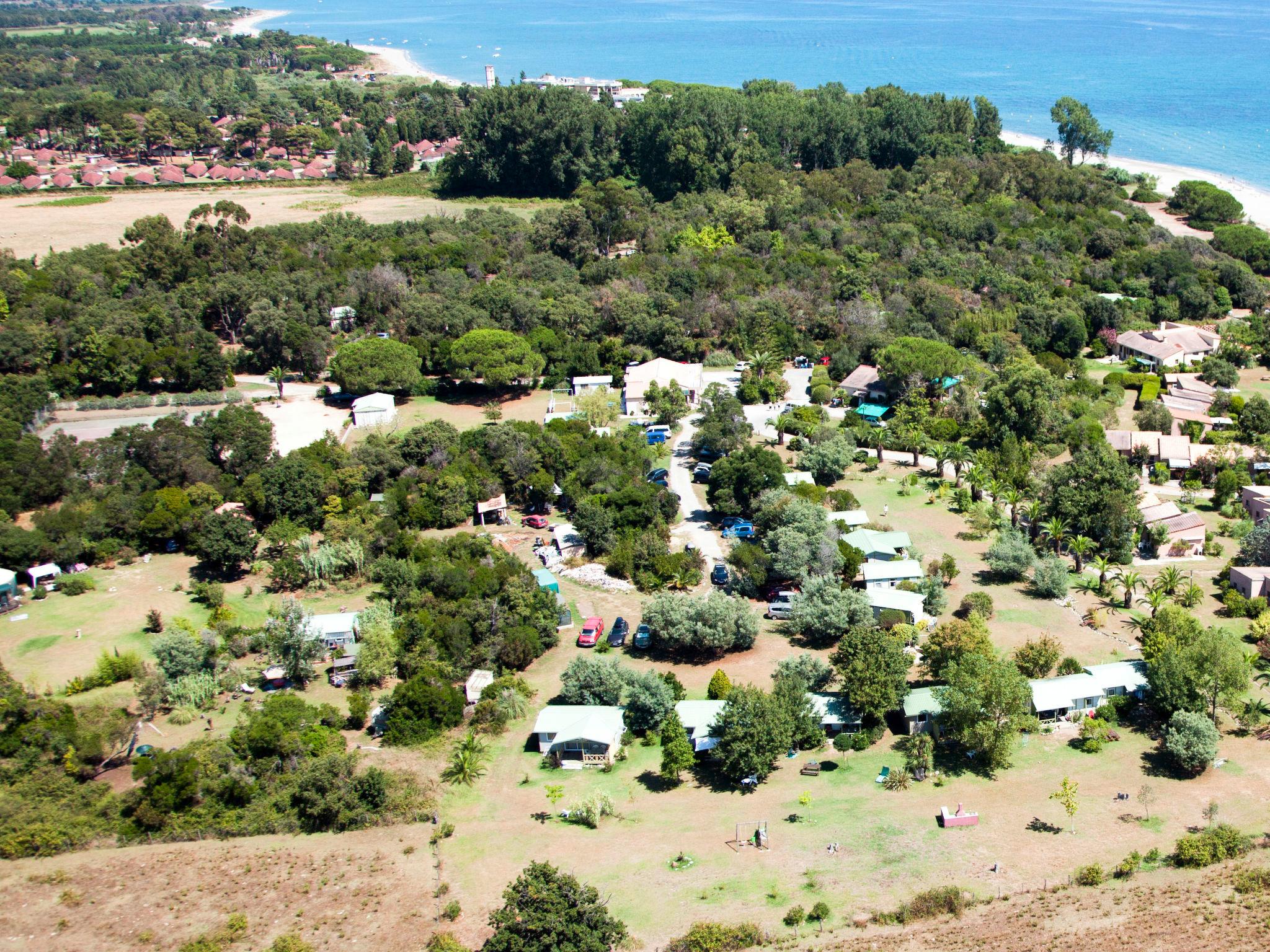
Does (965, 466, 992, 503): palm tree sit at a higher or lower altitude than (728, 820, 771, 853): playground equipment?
higher

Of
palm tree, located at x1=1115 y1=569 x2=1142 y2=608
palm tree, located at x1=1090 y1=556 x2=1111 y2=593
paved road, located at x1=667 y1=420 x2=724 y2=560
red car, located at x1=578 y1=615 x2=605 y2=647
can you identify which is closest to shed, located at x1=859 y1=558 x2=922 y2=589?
paved road, located at x1=667 y1=420 x2=724 y2=560

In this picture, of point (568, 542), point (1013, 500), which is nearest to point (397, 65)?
point (568, 542)

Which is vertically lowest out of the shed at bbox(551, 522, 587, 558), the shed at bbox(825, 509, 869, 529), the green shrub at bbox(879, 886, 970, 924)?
the green shrub at bbox(879, 886, 970, 924)

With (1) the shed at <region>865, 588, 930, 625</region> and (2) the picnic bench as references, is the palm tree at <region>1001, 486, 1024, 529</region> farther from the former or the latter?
(2) the picnic bench

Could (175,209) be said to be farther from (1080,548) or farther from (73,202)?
(1080,548)

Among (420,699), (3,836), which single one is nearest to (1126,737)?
(420,699)

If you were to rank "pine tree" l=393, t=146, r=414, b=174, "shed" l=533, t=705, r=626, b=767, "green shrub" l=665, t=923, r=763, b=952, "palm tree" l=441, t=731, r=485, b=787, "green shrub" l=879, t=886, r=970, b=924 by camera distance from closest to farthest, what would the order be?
"green shrub" l=665, t=923, r=763, b=952 → "green shrub" l=879, t=886, r=970, b=924 → "palm tree" l=441, t=731, r=485, b=787 → "shed" l=533, t=705, r=626, b=767 → "pine tree" l=393, t=146, r=414, b=174
